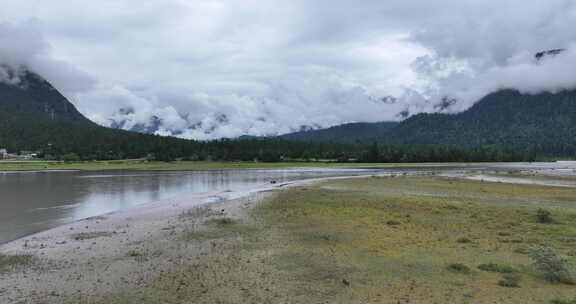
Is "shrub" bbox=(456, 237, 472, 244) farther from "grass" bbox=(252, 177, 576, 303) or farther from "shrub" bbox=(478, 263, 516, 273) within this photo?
"shrub" bbox=(478, 263, 516, 273)

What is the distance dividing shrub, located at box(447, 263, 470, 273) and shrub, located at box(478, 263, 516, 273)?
66 centimetres

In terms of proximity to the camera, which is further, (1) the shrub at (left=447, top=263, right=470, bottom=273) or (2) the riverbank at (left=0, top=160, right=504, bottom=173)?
(2) the riverbank at (left=0, top=160, right=504, bottom=173)

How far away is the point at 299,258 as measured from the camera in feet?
58.0

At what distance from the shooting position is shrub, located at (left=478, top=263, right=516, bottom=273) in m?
15.0

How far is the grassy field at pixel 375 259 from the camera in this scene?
42.8 ft

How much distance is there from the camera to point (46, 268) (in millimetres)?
17062

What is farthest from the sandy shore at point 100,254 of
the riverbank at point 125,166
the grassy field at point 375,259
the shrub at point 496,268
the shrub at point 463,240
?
the riverbank at point 125,166

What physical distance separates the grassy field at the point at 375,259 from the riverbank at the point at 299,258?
0.16 ft

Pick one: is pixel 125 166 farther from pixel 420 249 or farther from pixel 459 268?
pixel 459 268

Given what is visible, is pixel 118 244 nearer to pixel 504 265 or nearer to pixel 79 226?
pixel 79 226

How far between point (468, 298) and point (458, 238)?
8.72 meters

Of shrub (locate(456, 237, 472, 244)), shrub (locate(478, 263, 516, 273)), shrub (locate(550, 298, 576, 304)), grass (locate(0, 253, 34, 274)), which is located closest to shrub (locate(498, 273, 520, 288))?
shrub (locate(478, 263, 516, 273))

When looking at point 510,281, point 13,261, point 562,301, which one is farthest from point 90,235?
point 562,301

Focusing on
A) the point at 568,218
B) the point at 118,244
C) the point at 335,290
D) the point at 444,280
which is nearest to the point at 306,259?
the point at 335,290
